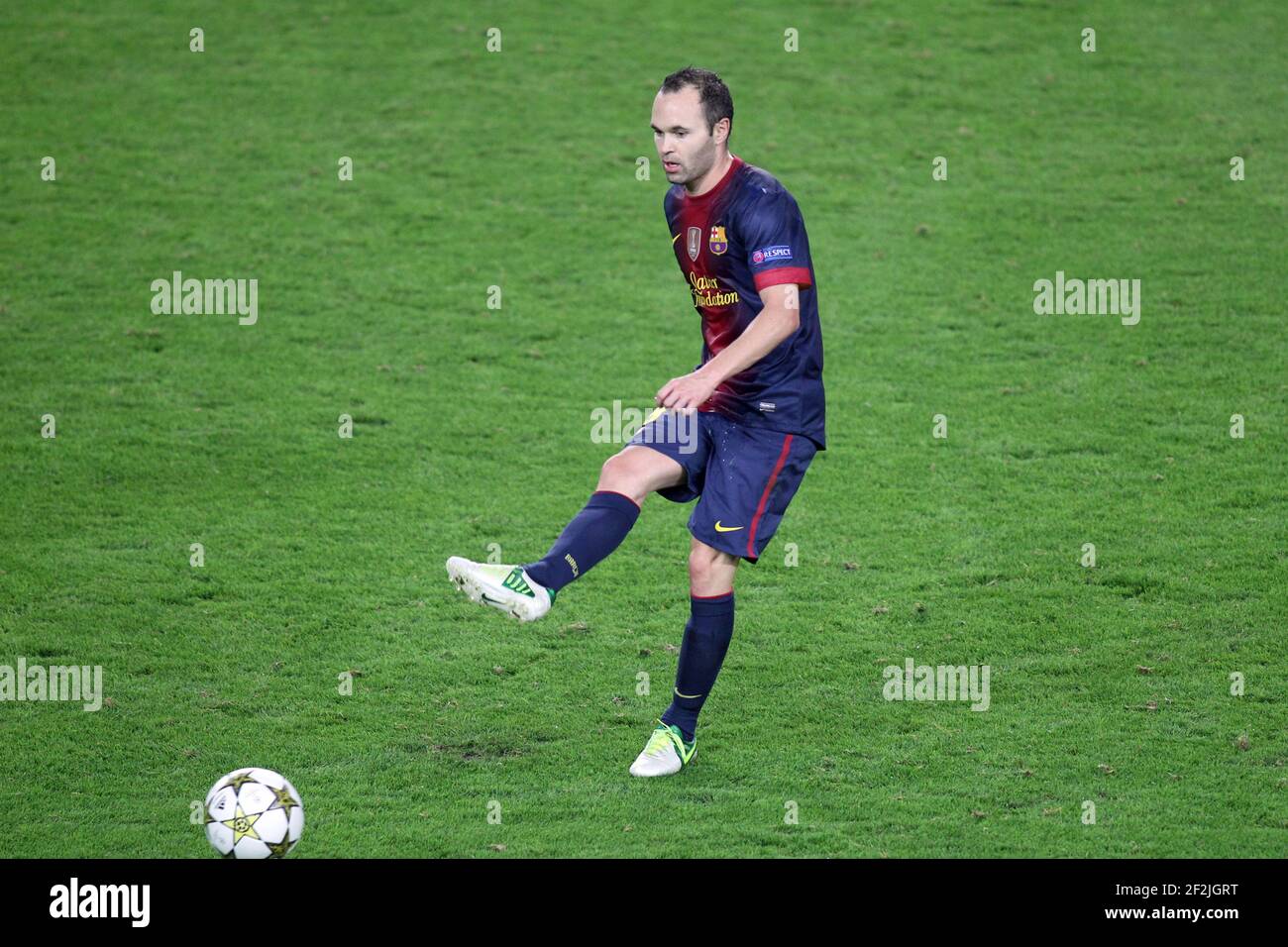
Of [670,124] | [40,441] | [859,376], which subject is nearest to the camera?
[670,124]

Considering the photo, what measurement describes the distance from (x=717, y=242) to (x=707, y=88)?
567 millimetres

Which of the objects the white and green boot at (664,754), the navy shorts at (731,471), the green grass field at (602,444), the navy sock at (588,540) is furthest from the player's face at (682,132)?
the green grass field at (602,444)

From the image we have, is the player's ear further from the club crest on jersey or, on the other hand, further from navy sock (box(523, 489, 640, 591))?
navy sock (box(523, 489, 640, 591))

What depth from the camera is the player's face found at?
5332 mm

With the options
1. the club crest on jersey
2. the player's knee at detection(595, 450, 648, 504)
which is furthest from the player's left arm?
the player's knee at detection(595, 450, 648, 504)

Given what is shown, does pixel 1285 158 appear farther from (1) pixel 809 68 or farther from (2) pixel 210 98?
(2) pixel 210 98

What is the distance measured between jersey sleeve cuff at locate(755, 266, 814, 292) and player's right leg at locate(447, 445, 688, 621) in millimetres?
792

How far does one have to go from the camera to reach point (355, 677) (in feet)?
22.1

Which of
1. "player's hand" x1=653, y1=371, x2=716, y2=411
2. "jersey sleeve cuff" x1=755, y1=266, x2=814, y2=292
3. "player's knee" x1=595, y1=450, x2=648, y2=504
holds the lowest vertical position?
"player's knee" x1=595, y1=450, x2=648, y2=504

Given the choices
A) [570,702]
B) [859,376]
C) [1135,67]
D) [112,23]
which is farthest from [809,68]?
[570,702]

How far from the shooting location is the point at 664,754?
232 inches

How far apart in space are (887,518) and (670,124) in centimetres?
366

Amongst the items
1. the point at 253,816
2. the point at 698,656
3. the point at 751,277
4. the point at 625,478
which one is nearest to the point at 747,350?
the point at 751,277

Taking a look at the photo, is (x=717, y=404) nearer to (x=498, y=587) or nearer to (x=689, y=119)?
(x=689, y=119)
